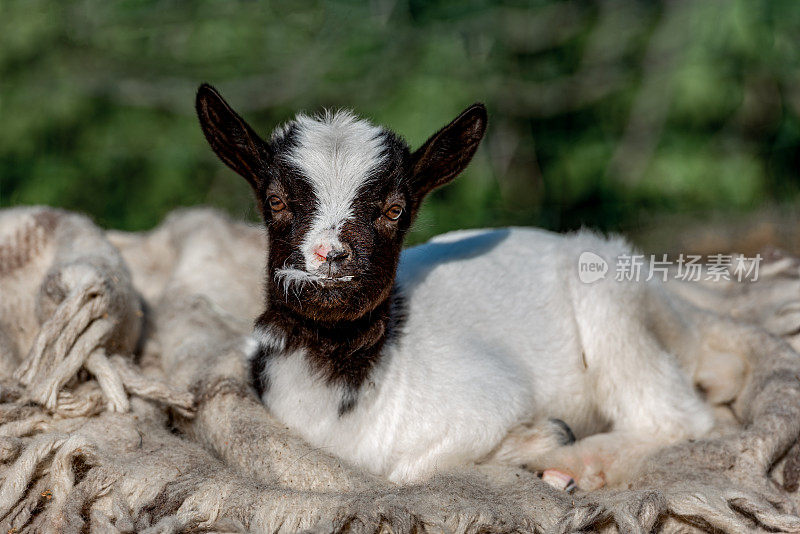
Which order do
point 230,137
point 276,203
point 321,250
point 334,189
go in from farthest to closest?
point 230,137, point 276,203, point 334,189, point 321,250

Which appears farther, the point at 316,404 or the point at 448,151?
the point at 448,151

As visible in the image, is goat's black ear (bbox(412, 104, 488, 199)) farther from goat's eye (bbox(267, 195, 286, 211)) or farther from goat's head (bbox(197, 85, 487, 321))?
goat's eye (bbox(267, 195, 286, 211))

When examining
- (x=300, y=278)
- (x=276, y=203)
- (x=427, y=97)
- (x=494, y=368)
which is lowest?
(x=494, y=368)

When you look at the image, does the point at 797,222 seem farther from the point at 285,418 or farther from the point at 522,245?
the point at 285,418

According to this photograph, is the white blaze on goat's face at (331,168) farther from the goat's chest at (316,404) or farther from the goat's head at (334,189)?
the goat's chest at (316,404)

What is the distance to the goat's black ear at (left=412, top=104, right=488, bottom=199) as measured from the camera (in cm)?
390

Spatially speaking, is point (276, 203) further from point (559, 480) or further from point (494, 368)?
point (559, 480)

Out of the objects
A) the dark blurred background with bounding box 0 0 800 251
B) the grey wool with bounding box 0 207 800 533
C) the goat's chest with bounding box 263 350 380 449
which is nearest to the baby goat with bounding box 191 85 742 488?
the goat's chest with bounding box 263 350 380 449

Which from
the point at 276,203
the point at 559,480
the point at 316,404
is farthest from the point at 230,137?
the point at 559,480

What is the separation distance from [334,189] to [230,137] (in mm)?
654

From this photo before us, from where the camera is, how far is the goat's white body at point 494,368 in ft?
12.3

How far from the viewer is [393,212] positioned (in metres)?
3.71

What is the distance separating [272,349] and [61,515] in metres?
1.10

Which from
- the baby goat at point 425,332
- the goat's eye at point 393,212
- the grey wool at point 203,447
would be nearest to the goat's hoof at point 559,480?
the baby goat at point 425,332
